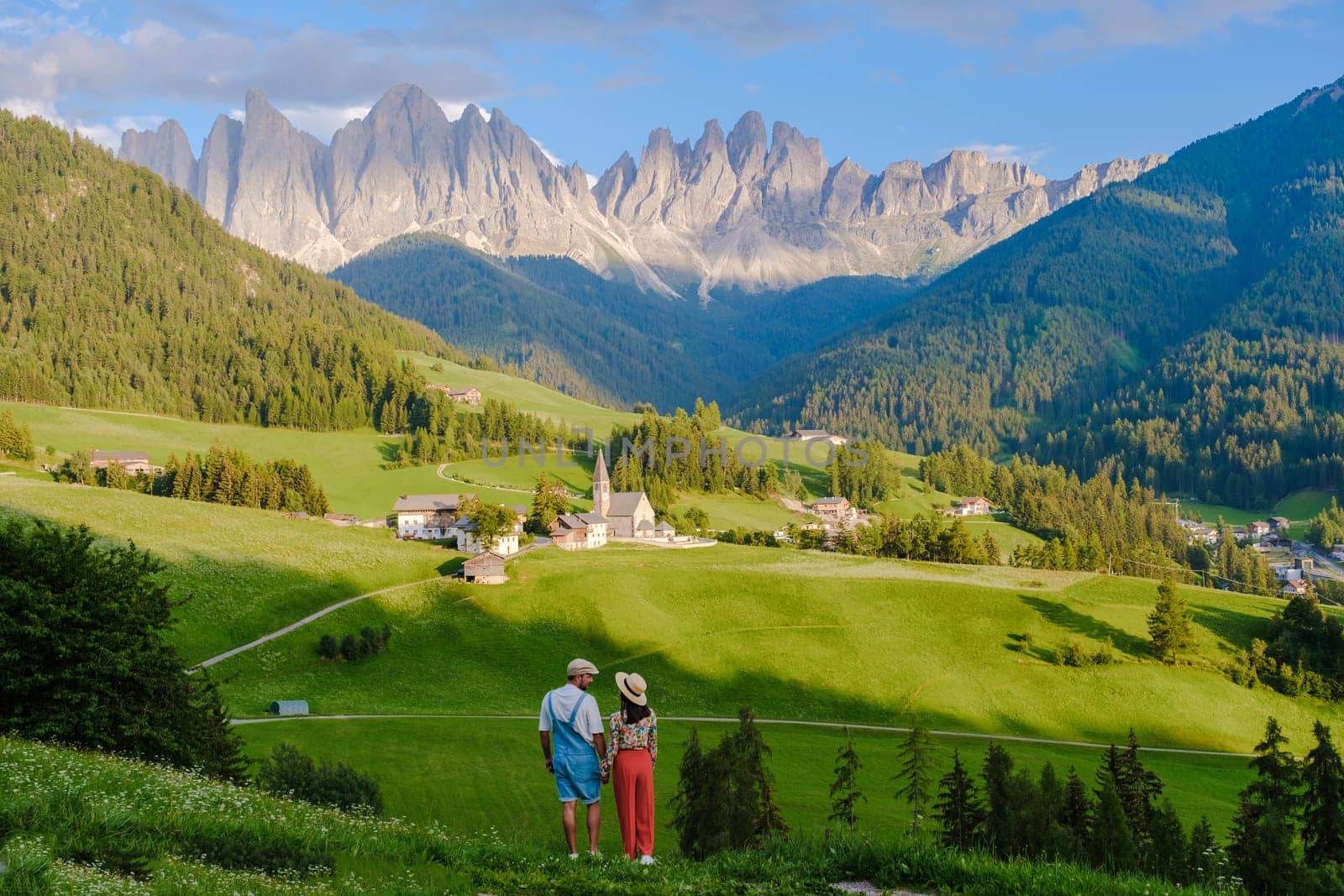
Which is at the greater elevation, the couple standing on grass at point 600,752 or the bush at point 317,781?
the couple standing on grass at point 600,752

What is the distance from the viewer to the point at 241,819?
54.6 ft

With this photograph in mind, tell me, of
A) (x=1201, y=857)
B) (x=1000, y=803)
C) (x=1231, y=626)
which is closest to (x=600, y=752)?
(x=1000, y=803)

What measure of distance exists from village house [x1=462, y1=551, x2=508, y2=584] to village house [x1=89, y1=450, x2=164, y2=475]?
70.1 m

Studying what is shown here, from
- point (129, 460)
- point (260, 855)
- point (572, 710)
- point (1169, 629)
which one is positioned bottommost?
Result: point (1169, 629)

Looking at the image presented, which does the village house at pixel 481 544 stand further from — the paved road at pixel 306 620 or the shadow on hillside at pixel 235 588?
the paved road at pixel 306 620

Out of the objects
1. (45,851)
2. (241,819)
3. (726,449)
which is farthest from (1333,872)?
(726,449)

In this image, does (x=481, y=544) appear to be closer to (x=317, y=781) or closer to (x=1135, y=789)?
(x=317, y=781)

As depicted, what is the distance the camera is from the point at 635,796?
61.5 feet

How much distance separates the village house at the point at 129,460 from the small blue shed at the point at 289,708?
88873 millimetres

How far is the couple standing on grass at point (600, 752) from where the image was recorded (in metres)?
18.6

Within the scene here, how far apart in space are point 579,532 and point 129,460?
254 ft

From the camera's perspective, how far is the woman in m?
18.5

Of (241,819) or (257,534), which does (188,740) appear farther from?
(257,534)

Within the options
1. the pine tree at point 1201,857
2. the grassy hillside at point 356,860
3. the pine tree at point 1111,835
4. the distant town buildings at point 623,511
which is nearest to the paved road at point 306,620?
the distant town buildings at point 623,511
